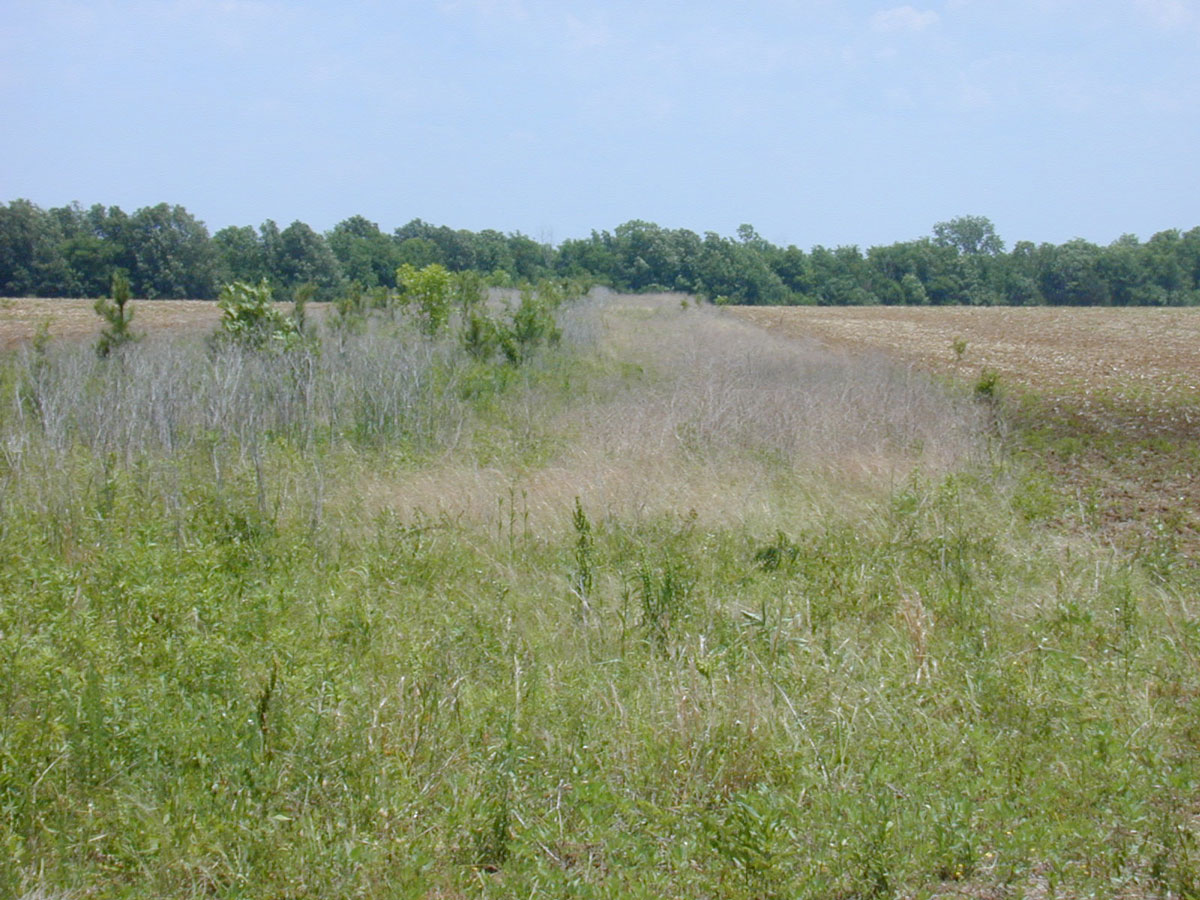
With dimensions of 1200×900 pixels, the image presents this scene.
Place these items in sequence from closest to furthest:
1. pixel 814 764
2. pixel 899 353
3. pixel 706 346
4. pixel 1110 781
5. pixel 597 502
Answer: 1. pixel 1110 781
2. pixel 814 764
3. pixel 597 502
4. pixel 706 346
5. pixel 899 353

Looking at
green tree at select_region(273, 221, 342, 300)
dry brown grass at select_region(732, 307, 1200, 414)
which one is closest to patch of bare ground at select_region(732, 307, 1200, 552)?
dry brown grass at select_region(732, 307, 1200, 414)

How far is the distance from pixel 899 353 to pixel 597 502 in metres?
25.3

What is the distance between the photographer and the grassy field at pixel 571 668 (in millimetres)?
3160

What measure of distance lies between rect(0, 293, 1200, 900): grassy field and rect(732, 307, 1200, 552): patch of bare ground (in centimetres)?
58

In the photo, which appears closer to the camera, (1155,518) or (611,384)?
(1155,518)

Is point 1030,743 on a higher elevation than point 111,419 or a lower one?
lower

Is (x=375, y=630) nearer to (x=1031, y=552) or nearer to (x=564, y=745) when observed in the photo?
(x=564, y=745)

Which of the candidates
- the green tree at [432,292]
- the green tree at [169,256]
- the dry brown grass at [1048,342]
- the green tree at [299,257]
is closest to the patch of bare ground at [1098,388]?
the dry brown grass at [1048,342]

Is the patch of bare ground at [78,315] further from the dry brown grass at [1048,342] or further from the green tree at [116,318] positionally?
the dry brown grass at [1048,342]

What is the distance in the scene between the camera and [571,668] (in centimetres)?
488

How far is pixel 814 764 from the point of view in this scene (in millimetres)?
3805

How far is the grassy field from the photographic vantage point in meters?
3.16

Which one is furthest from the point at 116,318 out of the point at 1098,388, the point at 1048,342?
the point at 1048,342

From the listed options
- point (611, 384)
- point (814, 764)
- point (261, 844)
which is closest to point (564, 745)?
point (814, 764)
